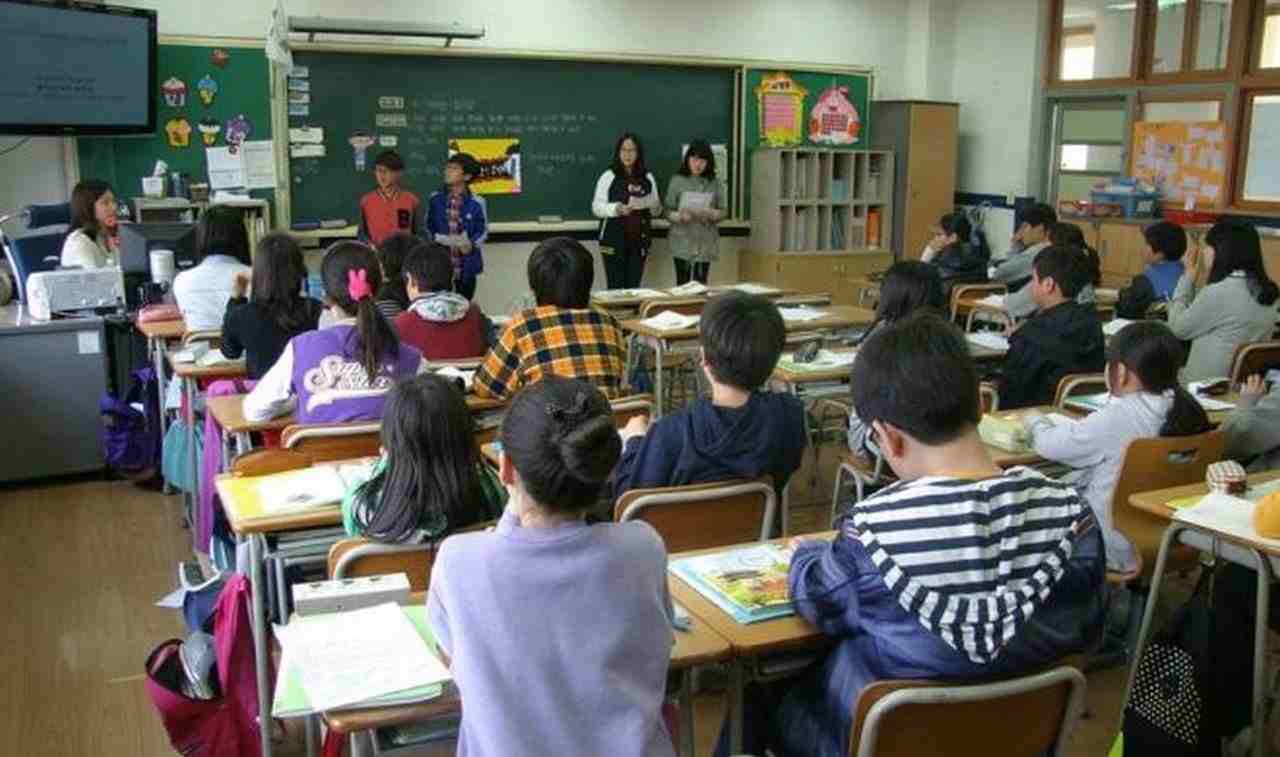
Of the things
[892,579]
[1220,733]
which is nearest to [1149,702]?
[1220,733]

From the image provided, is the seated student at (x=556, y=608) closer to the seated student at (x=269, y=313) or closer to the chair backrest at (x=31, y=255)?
the seated student at (x=269, y=313)

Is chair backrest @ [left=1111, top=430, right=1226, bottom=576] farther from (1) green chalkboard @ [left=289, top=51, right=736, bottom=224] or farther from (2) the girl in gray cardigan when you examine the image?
(1) green chalkboard @ [left=289, top=51, right=736, bottom=224]

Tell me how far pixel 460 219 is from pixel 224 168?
5.24ft

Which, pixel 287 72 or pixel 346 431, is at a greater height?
pixel 287 72

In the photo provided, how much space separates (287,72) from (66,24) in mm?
1473

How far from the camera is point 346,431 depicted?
306 centimetres

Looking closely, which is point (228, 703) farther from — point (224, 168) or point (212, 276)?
point (224, 168)

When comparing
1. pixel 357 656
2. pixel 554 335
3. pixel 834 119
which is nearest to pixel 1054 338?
pixel 554 335

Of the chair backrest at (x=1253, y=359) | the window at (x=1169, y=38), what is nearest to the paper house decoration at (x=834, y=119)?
the window at (x=1169, y=38)

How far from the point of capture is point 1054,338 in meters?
4.34

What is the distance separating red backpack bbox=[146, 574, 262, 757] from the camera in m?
2.66

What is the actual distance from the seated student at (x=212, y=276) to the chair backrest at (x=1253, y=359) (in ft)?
13.6

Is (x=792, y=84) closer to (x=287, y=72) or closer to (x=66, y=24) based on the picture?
(x=287, y=72)

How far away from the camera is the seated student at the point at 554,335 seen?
3566 millimetres
